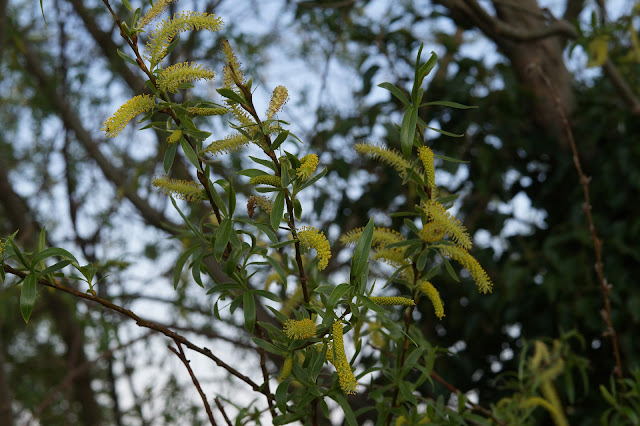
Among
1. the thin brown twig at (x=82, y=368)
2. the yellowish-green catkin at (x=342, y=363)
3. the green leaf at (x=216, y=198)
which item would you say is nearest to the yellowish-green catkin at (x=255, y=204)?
the green leaf at (x=216, y=198)

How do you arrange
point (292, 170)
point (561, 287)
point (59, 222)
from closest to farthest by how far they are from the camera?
point (292, 170) < point (561, 287) < point (59, 222)

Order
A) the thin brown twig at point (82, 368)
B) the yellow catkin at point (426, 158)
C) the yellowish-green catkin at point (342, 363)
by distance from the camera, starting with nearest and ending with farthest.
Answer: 1. the yellowish-green catkin at point (342, 363)
2. the yellow catkin at point (426, 158)
3. the thin brown twig at point (82, 368)

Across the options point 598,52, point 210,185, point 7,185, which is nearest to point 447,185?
point 598,52

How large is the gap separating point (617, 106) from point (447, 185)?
0.50 metres

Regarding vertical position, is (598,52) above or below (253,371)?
below

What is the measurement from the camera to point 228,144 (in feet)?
1.57

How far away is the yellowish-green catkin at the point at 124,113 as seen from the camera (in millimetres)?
443

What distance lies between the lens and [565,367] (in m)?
1.02

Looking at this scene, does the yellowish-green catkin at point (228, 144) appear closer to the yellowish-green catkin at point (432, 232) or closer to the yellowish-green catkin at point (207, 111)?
the yellowish-green catkin at point (207, 111)

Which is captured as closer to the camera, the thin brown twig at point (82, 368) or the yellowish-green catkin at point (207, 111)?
the yellowish-green catkin at point (207, 111)

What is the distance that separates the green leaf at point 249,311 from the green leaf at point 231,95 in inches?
6.3

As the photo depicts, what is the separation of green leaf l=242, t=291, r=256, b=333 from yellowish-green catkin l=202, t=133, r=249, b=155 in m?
0.12

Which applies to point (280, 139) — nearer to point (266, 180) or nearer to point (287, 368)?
point (266, 180)

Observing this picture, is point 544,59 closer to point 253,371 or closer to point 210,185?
point 253,371
